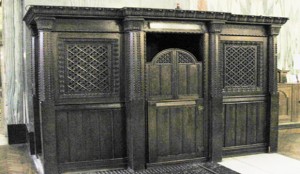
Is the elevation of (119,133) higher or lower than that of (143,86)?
lower

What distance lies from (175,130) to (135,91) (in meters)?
0.77

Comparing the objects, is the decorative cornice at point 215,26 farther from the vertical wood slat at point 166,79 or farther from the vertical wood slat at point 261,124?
the vertical wood slat at point 261,124

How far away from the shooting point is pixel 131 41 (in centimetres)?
429

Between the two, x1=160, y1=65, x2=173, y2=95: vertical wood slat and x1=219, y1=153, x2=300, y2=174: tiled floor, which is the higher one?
x1=160, y1=65, x2=173, y2=95: vertical wood slat

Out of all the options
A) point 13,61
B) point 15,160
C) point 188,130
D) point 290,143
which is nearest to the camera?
point 188,130

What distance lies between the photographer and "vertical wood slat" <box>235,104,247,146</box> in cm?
499

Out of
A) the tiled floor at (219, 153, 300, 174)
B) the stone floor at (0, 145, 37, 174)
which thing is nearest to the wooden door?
the tiled floor at (219, 153, 300, 174)

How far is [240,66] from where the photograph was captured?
195 inches

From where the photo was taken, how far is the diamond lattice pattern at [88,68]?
13.9ft

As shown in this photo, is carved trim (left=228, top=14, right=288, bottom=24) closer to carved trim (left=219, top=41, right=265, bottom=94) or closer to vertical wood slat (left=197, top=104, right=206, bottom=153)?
carved trim (left=219, top=41, right=265, bottom=94)

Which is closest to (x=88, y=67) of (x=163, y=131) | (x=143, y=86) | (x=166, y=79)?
(x=143, y=86)

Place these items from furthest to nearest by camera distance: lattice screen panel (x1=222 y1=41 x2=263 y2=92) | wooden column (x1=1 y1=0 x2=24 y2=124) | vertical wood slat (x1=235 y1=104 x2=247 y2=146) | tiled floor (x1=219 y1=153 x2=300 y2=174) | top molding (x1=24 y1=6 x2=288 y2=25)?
wooden column (x1=1 y1=0 x2=24 y2=124) → vertical wood slat (x1=235 y1=104 x2=247 y2=146) → lattice screen panel (x1=222 y1=41 x2=263 y2=92) → tiled floor (x1=219 y1=153 x2=300 y2=174) → top molding (x1=24 y1=6 x2=288 y2=25)

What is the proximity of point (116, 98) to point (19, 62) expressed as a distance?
2220 mm

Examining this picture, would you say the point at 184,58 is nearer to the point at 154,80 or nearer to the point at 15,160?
the point at 154,80
